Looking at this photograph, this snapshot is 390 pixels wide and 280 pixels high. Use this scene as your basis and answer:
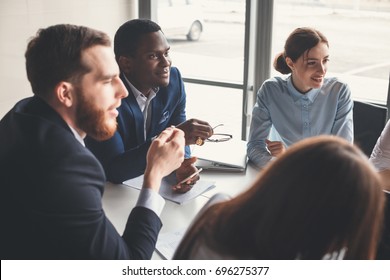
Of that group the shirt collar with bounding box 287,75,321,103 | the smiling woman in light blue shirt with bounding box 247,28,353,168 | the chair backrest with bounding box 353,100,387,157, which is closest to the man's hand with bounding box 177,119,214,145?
the smiling woman in light blue shirt with bounding box 247,28,353,168

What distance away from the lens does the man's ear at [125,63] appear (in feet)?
7.23

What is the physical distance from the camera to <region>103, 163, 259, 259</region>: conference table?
63.3 inches

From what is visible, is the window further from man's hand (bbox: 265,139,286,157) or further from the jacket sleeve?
the jacket sleeve

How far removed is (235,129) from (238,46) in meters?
0.68

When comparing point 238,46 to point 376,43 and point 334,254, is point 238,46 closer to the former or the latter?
point 376,43

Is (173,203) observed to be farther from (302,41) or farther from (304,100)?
(302,41)

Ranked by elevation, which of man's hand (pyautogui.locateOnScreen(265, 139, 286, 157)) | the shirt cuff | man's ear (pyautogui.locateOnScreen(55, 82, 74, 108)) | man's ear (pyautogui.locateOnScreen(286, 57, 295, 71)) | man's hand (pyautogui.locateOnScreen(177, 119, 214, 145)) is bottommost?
man's hand (pyautogui.locateOnScreen(265, 139, 286, 157))

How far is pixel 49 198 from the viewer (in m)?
1.16

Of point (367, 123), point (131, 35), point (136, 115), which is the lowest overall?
point (367, 123)

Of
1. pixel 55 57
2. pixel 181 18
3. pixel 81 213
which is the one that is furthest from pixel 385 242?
pixel 181 18

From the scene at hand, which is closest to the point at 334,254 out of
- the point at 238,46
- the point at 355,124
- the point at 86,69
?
the point at 86,69

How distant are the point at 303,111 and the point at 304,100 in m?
0.05

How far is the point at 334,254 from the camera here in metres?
0.90

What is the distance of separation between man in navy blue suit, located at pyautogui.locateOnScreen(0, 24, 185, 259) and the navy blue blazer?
44 cm
